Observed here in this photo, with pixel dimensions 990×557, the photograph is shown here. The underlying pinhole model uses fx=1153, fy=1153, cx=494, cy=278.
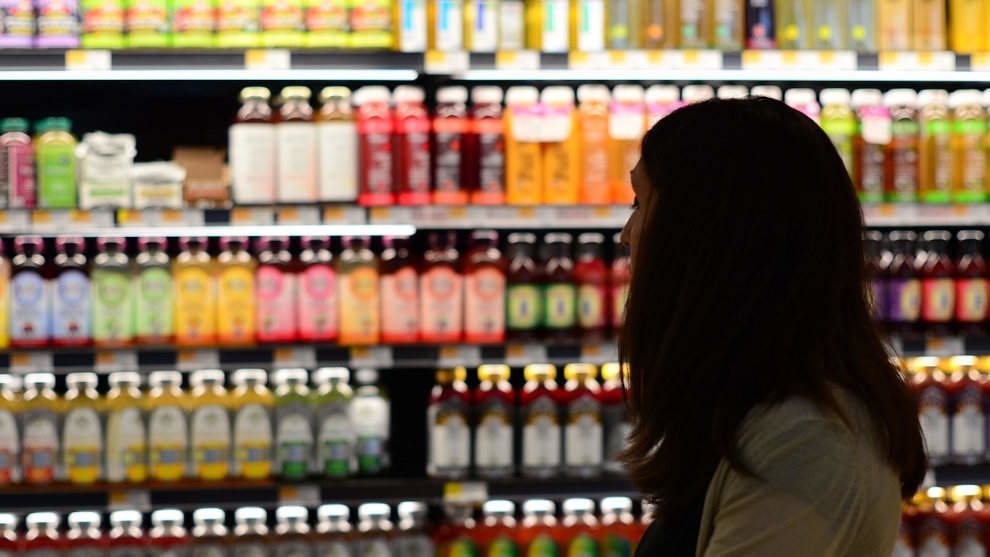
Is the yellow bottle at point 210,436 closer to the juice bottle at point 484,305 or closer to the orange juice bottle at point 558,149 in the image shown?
the juice bottle at point 484,305

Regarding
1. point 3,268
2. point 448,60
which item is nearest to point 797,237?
point 448,60

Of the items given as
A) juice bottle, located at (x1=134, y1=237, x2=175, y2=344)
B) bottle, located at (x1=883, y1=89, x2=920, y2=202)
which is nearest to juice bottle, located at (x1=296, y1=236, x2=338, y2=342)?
juice bottle, located at (x1=134, y1=237, x2=175, y2=344)

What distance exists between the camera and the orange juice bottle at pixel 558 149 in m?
3.11

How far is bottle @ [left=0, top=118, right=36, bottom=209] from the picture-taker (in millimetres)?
3028

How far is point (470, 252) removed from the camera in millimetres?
3227

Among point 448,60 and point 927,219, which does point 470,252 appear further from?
point 927,219

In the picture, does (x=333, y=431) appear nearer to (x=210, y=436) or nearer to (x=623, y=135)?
(x=210, y=436)

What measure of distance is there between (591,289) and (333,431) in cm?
80

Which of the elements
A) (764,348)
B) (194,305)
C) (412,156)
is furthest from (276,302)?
(764,348)

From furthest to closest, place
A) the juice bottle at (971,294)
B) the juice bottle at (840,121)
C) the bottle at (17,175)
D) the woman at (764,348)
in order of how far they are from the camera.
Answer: the juice bottle at (971,294), the juice bottle at (840,121), the bottle at (17,175), the woman at (764,348)

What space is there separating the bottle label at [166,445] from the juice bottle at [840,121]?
1.96 m

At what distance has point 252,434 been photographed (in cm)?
310

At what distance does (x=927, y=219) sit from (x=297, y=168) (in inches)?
68.5

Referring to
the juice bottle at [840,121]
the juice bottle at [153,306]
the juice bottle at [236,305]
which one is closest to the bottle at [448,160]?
the juice bottle at [236,305]
